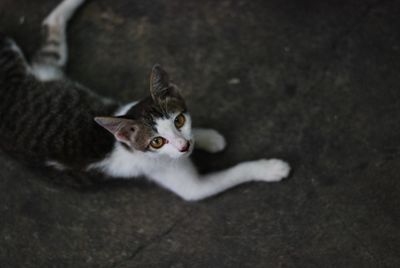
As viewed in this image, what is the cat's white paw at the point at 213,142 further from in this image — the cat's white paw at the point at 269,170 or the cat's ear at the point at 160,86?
the cat's ear at the point at 160,86

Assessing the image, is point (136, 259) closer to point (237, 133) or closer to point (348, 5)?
point (237, 133)

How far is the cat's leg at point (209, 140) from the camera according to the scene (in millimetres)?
2930

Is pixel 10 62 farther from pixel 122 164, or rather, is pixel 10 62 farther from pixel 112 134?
pixel 122 164

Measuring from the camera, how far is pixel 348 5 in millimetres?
3260

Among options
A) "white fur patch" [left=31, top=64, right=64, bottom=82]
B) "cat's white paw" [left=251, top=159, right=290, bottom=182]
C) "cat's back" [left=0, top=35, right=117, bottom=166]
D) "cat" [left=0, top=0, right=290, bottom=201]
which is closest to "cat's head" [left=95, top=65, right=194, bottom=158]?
"cat" [left=0, top=0, right=290, bottom=201]

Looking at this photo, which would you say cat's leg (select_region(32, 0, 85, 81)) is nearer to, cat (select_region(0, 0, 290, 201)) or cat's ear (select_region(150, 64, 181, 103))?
cat (select_region(0, 0, 290, 201))

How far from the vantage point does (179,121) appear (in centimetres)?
244

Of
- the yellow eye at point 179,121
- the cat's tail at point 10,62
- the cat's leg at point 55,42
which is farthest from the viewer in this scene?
the cat's leg at point 55,42

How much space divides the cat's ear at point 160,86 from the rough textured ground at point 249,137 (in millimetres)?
638

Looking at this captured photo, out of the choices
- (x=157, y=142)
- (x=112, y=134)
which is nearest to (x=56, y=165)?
(x=112, y=134)

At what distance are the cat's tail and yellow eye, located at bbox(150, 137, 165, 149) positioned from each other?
42.1 inches

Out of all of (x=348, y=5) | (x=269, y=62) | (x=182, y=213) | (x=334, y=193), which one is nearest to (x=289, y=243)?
(x=334, y=193)

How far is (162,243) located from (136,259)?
0.57 ft

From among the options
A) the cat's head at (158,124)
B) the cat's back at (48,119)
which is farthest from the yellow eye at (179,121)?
the cat's back at (48,119)
